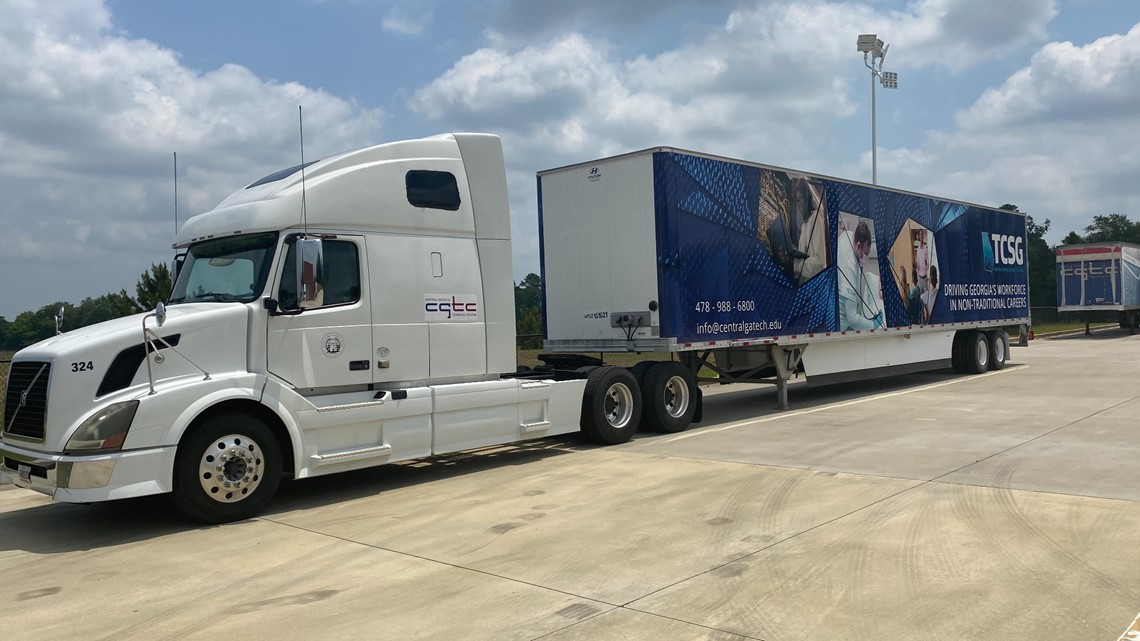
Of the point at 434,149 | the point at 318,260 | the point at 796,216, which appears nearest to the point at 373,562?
the point at 318,260

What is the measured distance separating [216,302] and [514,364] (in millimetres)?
3322

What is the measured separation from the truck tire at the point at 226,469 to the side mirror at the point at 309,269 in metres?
1.21

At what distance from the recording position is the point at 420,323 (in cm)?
893

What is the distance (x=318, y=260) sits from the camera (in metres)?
7.60

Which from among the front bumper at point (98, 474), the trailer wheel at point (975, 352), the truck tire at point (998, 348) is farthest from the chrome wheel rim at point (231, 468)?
the truck tire at point (998, 348)

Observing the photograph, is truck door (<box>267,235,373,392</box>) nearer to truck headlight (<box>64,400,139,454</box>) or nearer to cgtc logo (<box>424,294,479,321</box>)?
cgtc logo (<box>424,294,479,321</box>)

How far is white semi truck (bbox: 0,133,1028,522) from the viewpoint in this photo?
280 inches

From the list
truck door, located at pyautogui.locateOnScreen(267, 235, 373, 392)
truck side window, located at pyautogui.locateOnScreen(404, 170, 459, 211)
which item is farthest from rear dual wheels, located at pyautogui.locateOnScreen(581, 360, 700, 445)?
truck door, located at pyautogui.locateOnScreen(267, 235, 373, 392)

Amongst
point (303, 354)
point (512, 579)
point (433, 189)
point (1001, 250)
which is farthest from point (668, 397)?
point (1001, 250)

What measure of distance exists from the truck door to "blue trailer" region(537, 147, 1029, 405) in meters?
4.38

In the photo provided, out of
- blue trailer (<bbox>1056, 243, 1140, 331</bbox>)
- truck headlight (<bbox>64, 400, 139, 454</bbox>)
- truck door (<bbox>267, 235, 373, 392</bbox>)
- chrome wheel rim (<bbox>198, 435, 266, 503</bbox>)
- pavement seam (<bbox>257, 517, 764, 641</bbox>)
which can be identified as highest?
blue trailer (<bbox>1056, 243, 1140, 331</bbox>)

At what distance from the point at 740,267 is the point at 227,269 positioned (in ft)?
24.1

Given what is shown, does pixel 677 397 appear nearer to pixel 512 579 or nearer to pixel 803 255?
pixel 803 255

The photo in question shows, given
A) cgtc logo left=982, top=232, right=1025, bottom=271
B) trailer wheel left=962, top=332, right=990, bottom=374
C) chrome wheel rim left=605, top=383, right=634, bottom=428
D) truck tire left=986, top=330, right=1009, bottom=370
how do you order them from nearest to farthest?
chrome wheel rim left=605, top=383, right=634, bottom=428 → trailer wheel left=962, top=332, right=990, bottom=374 → cgtc logo left=982, top=232, right=1025, bottom=271 → truck tire left=986, top=330, right=1009, bottom=370
